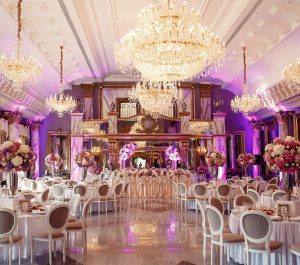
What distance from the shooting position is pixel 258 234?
5375mm

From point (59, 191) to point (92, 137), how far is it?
739 cm

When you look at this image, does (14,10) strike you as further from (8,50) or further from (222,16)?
(222,16)

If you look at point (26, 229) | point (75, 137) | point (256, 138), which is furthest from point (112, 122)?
point (26, 229)

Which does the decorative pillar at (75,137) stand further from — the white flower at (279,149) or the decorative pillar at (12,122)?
the white flower at (279,149)

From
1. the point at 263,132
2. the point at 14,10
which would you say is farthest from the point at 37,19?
the point at 263,132

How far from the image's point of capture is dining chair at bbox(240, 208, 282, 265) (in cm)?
529

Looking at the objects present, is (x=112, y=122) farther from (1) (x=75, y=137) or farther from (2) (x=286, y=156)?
(2) (x=286, y=156)

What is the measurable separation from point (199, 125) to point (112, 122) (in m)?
3.75

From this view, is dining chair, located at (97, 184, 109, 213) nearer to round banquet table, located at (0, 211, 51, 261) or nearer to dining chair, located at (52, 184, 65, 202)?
dining chair, located at (52, 184, 65, 202)

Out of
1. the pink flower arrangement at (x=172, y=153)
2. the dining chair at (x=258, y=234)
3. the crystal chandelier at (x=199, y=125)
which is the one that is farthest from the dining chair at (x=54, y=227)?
the crystal chandelier at (x=199, y=125)

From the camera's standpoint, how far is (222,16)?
10.6m

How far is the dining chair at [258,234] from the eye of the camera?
208 inches

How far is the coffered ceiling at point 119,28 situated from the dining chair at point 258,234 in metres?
5.37

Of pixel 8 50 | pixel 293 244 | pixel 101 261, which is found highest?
pixel 8 50
